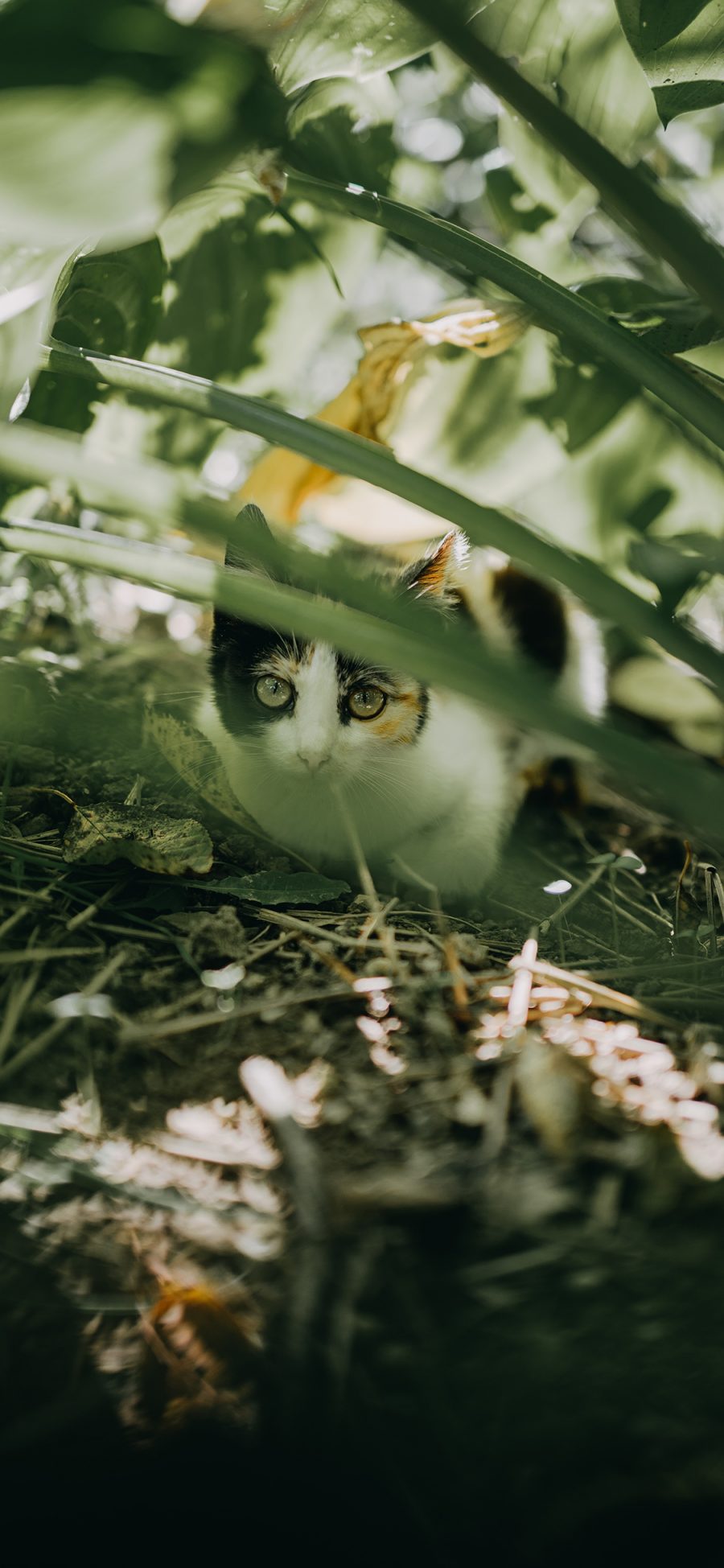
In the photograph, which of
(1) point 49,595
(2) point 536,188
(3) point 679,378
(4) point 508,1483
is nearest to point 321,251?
(2) point 536,188

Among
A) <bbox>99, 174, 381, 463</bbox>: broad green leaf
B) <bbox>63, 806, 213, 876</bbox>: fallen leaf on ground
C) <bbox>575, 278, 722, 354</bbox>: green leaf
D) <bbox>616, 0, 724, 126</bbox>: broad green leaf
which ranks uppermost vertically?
<bbox>99, 174, 381, 463</bbox>: broad green leaf

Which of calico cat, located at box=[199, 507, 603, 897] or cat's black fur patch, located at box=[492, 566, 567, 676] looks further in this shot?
cat's black fur patch, located at box=[492, 566, 567, 676]

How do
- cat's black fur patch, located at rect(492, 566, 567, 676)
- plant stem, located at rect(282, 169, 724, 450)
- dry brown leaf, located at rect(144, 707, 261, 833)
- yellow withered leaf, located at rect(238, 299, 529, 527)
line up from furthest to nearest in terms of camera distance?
cat's black fur patch, located at rect(492, 566, 567, 676) → dry brown leaf, located at rect(144, 707, 261, 833) → yellow withered leaf, located at rect(238, 299, 529, 527) → plant stem, located at rect(282, 169, 724, 450)

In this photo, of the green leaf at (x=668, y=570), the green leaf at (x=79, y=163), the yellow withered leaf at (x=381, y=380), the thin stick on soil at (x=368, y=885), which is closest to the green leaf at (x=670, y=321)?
the yellow withered leaf at (x=381, y=380)

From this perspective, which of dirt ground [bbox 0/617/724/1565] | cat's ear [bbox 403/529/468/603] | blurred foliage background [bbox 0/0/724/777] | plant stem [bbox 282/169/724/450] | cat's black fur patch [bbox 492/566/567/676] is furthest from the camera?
cat's black fur patch [bbox 492/566/567/676]

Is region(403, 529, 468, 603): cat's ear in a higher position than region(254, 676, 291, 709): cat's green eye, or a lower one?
higher

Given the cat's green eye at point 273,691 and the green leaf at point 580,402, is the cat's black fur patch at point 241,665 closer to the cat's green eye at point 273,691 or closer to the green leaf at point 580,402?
the cat's green eye at point 273,691

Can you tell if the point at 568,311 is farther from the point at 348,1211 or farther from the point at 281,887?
the point at 348,1211

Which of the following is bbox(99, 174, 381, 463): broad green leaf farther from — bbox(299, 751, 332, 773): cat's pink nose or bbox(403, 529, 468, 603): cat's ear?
bbox(299, 751, 332, 773): cat's pink nose

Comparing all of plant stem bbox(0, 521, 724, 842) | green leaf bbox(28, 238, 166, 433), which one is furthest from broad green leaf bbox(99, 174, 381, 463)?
plant stem bbox(0, 521, 724, 842)

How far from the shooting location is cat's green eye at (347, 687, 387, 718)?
1292 millimetres

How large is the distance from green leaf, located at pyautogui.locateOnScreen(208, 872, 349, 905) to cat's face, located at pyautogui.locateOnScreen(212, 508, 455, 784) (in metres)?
0.27

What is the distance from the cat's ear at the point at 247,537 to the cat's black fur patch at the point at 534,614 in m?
0.42

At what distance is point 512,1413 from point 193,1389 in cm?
15
